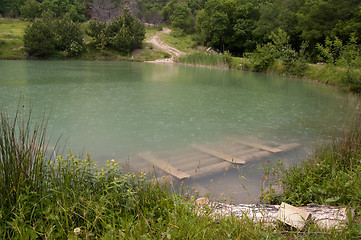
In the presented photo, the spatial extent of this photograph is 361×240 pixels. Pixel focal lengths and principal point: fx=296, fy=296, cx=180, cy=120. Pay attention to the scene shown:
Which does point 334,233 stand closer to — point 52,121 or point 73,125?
point 73,125

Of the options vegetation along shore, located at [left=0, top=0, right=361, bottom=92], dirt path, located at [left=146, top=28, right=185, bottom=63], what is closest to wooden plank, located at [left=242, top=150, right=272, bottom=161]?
vegetation along shore, located at [left=0, top=0, right=361, bottom=92]

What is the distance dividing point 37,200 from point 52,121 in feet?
14.3

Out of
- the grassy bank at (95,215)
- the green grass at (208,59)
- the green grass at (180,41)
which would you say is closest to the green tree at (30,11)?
the green grass at (180,41)

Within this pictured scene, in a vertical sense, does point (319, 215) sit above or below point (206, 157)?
above

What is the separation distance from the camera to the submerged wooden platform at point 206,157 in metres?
4.12

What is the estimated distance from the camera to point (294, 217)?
2.33 metres

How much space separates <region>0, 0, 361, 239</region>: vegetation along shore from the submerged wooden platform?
1.80 feet

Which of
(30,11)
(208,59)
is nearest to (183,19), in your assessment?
(30,11)

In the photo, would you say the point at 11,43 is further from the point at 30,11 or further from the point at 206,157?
the point at 206,157

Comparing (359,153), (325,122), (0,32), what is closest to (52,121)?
(359,153)

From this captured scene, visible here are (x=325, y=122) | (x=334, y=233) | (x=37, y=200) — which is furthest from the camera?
(x=325, y=122)

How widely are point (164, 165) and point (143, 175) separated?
5.01ft

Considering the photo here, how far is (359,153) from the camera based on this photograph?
3854mm

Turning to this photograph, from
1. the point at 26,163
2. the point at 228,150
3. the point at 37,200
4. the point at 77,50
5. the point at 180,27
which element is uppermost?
the point at 180,27
